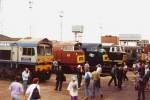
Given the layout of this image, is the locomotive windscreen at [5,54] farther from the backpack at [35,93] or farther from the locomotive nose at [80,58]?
the backpack at [35,93]

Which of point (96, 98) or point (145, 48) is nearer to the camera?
point (96, 98)

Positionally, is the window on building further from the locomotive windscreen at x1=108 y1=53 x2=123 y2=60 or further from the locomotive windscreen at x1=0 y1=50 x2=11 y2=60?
the locomotive windscreen at x1=108 y1=53 x2=123 y2=60

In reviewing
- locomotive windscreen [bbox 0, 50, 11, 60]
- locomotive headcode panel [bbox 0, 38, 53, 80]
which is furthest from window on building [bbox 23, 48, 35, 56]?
locomotive windscreen [bbox 0, 50, 11, 60]

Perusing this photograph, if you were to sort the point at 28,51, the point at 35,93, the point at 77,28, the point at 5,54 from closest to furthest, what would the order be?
the point at 35,93, the point at 28,51, the point at 5,54, the point at 77,28

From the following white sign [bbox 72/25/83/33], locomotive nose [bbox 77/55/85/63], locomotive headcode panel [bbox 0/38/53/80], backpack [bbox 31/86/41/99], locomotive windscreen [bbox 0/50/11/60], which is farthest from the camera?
white sign [bbox 72/25/83/33]

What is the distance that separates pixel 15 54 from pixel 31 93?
17346 mm

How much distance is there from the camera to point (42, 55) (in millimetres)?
31641

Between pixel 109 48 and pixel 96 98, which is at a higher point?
pixel 109 48

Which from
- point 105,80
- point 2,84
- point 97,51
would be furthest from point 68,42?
point 2,84

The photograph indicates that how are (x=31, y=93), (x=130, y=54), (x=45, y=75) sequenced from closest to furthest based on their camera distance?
(x=31, y=93), (x=45, y=75), (x=130, y=54)

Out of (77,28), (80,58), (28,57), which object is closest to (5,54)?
(28,57)

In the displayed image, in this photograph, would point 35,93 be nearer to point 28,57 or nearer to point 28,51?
point 28,57

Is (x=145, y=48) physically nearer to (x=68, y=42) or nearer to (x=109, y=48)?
(x=109, y=48)

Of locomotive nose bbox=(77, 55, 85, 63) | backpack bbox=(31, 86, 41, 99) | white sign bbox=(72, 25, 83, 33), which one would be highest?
white sign bbox=(72, 25, 83, 33)
